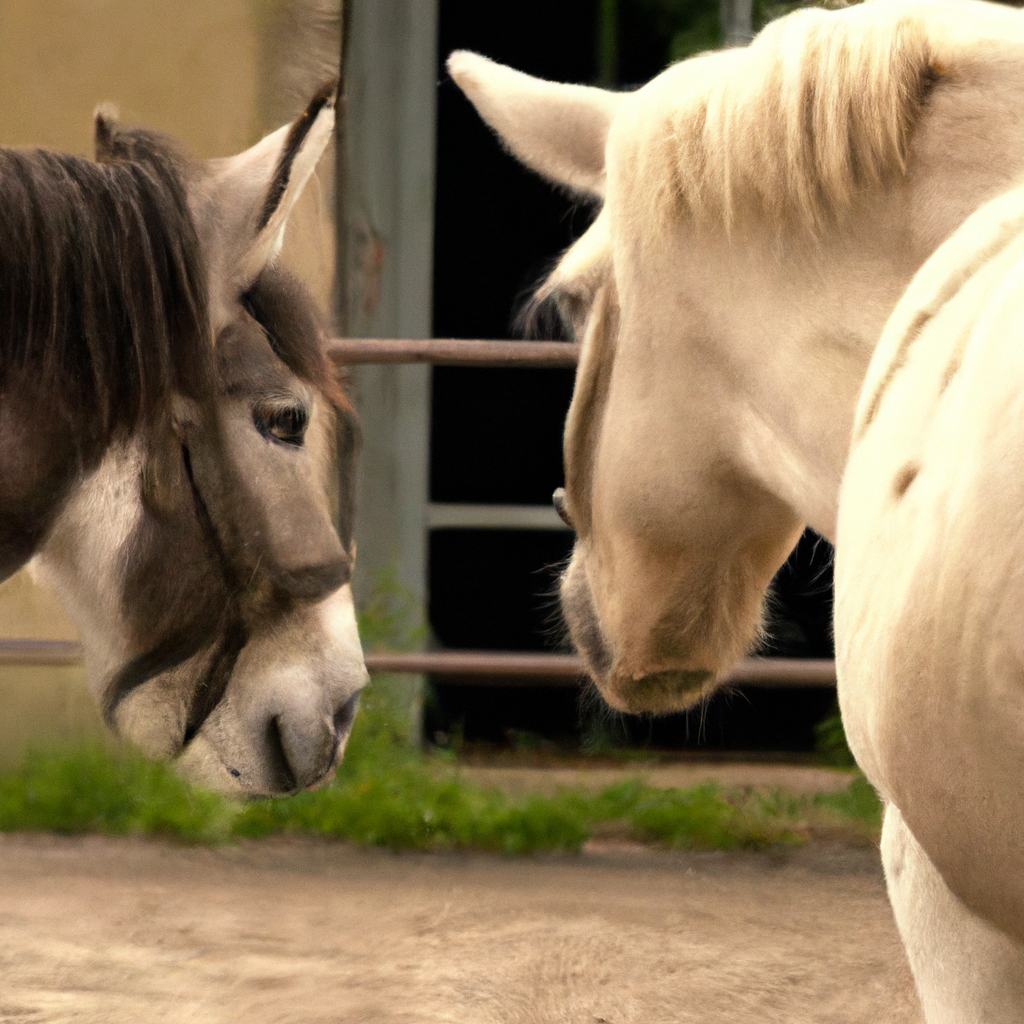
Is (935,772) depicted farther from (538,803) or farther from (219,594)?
(538,803)

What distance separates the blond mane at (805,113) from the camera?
1015 mm

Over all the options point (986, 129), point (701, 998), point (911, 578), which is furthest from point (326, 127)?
point (701, 998)

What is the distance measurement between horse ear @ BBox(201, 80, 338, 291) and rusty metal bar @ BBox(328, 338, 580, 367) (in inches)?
52.1

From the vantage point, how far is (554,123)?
4.27ft

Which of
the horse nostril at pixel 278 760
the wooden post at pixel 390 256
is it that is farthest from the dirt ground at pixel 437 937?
the wooden post at pixel 390 256

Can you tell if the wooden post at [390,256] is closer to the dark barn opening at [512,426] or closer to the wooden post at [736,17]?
the dark barn opening at [512,426]

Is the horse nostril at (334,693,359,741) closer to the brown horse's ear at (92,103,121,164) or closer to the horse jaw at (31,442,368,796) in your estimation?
the horse jaw at (31,442,368,796)

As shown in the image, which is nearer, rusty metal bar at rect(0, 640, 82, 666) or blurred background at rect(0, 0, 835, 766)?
rusty metal bar at rect(0, 640, 82, 666)

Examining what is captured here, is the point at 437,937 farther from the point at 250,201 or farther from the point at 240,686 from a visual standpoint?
the point at 250,201

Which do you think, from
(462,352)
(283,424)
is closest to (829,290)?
(283,424)

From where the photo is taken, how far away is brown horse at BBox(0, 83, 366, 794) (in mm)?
1467

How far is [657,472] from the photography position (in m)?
1.25

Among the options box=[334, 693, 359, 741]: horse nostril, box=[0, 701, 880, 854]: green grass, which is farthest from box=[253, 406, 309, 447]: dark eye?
box=[0, 701, 880, 854]: green grass

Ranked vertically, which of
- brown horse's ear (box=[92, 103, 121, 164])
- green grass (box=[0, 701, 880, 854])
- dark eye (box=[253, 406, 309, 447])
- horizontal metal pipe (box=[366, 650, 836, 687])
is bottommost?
green grass (box=[0, 701, 880, 854])
